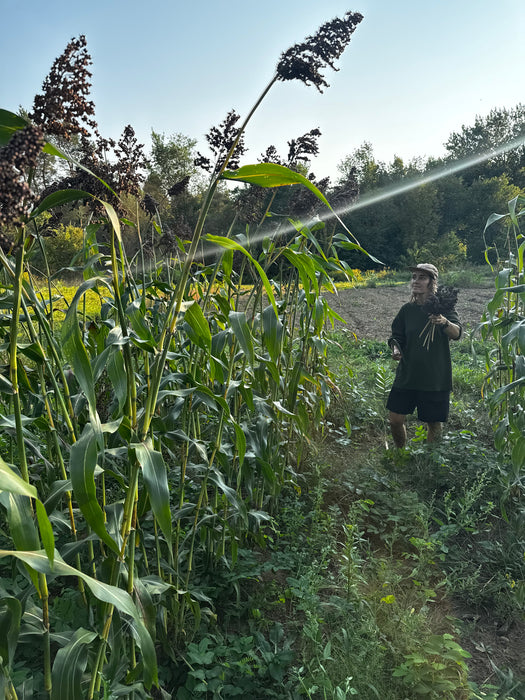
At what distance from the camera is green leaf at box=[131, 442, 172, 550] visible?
106 centimetres

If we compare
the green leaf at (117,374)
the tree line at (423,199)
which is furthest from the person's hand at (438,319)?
the tree line at (423,199)

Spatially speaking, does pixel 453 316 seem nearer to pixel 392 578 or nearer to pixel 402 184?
pixel 392 578

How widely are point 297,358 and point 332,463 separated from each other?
34.2 inches

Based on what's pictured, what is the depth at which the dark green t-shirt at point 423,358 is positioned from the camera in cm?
379

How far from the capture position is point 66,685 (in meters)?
1.04

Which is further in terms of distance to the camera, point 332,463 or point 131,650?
point 332,463

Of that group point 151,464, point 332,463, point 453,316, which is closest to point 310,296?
point 151,464

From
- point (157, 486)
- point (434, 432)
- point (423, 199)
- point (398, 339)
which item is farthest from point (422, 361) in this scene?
point (423, 199)

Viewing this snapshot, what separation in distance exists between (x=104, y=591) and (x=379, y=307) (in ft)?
35.8

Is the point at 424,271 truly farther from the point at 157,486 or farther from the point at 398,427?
the point at 157,486

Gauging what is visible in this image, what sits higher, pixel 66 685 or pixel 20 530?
pixel 20 530

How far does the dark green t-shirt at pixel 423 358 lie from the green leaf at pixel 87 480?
127 inches

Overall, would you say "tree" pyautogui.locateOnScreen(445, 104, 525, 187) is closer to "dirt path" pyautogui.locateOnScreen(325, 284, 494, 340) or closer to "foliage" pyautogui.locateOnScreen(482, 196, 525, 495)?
"dirt path" pyautogui.locateOnScreen(325, 284, 494, 340)

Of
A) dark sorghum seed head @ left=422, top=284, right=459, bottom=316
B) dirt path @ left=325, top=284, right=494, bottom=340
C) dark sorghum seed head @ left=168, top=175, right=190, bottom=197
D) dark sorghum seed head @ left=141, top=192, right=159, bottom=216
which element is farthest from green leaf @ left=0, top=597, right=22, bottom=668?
dirt path @ left=325, top=284, right=494, bottom=340
